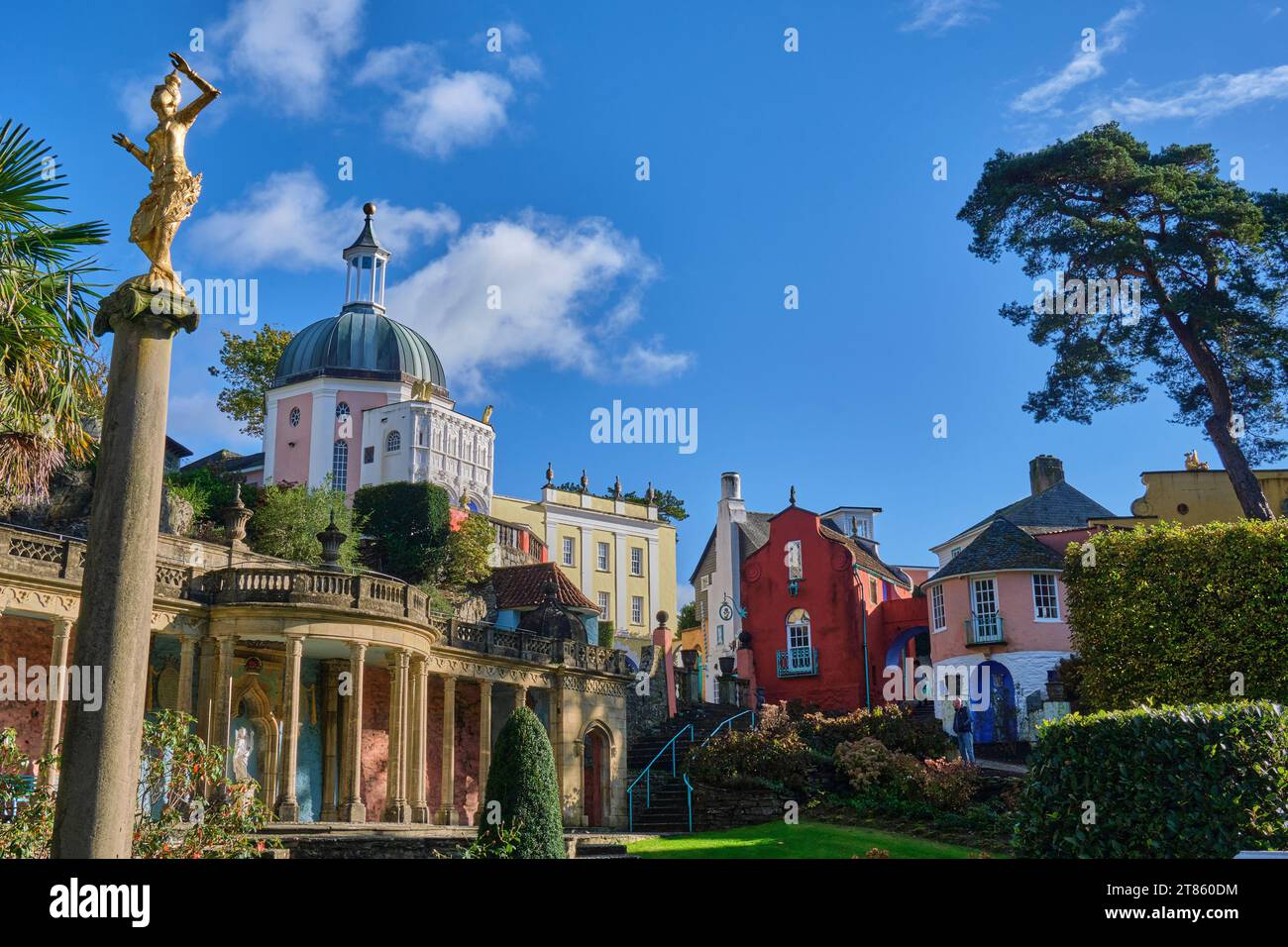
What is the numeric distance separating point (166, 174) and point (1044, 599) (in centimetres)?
3539

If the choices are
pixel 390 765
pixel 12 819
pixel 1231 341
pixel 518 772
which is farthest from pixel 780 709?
pixel 12 819

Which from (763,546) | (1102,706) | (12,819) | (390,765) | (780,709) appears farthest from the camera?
(763,546)

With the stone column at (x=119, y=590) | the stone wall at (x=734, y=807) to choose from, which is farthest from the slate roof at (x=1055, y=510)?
the stone column at (x=119, y=590)

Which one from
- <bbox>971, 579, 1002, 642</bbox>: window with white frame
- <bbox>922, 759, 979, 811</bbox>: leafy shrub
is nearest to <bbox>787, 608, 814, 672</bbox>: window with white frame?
<bbox>971, 579, 1002, 642</bbox>: window with white frame

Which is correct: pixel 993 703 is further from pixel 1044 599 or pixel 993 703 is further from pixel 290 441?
pixel 290 441

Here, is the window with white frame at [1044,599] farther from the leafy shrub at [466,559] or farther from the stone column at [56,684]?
the stone column at [56,684]

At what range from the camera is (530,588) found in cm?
4669

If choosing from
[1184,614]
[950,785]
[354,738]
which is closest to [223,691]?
[354,738]

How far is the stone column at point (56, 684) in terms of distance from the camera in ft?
78.7

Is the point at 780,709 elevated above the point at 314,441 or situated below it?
below

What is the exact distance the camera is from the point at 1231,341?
114 ft

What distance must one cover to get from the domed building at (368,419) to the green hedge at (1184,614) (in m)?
36.2
